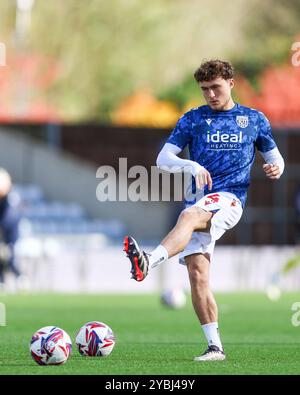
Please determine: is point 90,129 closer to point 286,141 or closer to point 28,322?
point 286,141

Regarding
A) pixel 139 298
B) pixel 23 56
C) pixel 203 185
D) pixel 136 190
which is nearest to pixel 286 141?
pixel 136 190

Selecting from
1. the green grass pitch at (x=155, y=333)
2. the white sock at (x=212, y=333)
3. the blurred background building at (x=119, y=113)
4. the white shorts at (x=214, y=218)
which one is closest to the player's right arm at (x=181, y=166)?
the white shorts at (x=214, y=218)

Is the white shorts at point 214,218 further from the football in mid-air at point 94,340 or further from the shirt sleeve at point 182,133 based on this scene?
the football in mid-air at point 94,340

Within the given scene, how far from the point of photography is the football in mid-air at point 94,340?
11.2 meters

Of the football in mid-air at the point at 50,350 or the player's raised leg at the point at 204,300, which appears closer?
the football in mid-air at the point at 50,350

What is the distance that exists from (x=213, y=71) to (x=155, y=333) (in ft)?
16.9

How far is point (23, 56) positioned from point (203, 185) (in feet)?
132

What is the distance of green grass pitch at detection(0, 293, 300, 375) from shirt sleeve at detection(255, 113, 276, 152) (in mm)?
1863

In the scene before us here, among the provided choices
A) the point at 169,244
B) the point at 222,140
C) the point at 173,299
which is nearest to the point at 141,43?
the point at 173,299

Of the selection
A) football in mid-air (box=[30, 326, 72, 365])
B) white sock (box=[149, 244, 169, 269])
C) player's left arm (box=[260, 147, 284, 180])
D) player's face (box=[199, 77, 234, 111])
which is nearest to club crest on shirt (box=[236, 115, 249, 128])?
player's face (box=[199, 77, 234, 111])

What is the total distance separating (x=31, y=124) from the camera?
33844 millimetres

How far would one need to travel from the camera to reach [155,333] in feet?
49.7

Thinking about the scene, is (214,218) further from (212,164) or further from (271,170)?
(271,170)

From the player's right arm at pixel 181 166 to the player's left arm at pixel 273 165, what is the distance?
608mm
